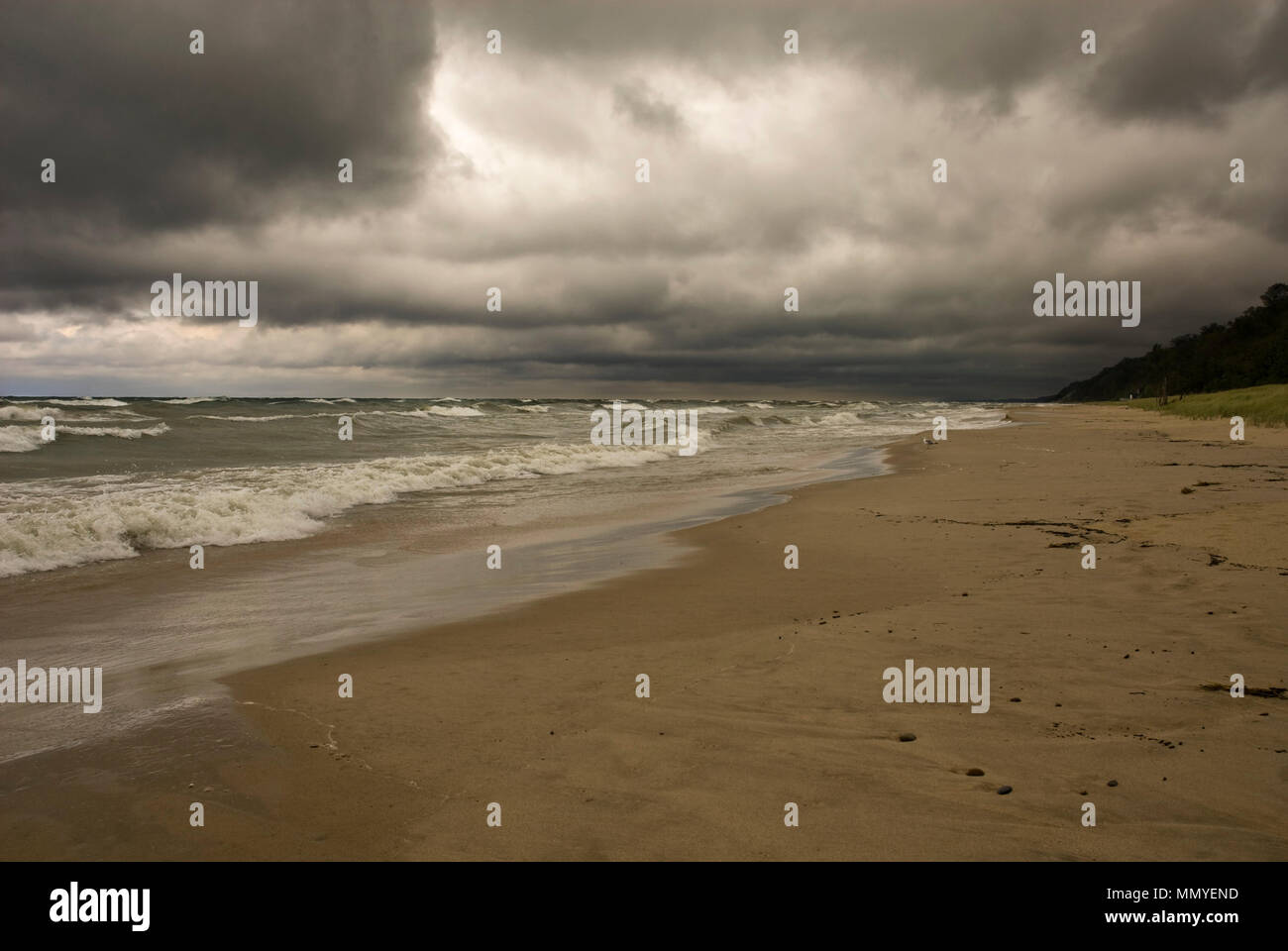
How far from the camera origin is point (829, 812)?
3.46 meters

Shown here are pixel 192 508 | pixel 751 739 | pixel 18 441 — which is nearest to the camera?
pixel 751 739

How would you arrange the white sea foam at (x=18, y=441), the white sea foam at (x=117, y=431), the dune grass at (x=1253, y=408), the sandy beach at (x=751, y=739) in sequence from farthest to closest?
the dune grass at (x=1253, y=408)
the white sea foam at (x=117, y=431)
the white sea foam at (x=18, y=441)
the sandy beach at (x=751, y=739)

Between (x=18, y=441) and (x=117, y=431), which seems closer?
(x=18, y=441)

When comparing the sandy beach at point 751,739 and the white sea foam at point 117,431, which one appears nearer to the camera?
the sandy beach at point 751,739

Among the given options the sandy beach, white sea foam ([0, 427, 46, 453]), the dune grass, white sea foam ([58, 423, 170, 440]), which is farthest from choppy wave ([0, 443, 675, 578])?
the dune grass

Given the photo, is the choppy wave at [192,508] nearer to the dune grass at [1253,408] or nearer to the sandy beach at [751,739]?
the sandy beach at [751,739]

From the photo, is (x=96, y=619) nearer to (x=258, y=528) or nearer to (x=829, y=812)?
(x=258, y=528)

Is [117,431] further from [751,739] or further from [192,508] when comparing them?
[751,739]

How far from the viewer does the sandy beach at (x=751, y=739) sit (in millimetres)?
3303

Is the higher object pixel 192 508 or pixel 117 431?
pixel 117 431

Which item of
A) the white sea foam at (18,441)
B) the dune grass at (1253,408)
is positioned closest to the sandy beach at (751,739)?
the white sea foam at (18,441)

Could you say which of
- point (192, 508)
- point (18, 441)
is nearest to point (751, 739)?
point (192, 508)

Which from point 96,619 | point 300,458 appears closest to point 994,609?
point 96,619

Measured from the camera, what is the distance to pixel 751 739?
4.29 metres
